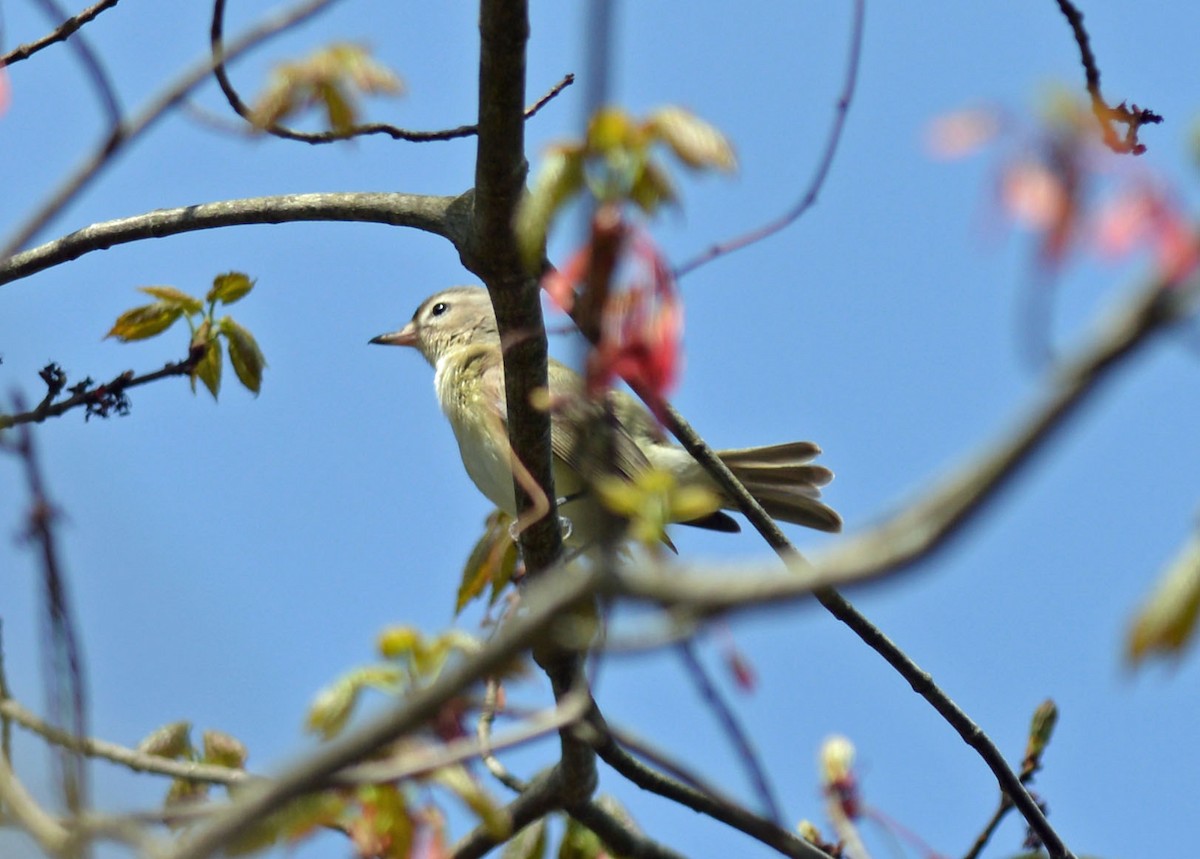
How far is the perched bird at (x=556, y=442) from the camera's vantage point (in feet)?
20.5

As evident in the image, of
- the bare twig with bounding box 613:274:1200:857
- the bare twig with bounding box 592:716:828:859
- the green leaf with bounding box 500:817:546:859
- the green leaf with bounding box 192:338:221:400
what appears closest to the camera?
the bare twig with bounding box 613:274:1200:857

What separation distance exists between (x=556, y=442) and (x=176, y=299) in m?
2.30

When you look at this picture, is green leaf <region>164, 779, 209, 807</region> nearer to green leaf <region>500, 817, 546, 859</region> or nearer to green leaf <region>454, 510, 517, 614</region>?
green leaf <region>500, 817, 546, 859</region>

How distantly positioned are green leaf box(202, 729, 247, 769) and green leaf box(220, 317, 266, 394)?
113 centimetres

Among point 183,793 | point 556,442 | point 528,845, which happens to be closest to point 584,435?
point 528,845

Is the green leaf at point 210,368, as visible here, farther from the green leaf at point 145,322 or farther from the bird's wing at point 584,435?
the bird's wing at point 584,435

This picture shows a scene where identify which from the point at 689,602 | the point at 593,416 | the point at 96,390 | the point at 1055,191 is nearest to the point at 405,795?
the point at 593,416

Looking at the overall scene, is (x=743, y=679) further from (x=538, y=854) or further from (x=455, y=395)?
(x=455, y=395)

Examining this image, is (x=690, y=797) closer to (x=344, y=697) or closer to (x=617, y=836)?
(x=617, y=836)

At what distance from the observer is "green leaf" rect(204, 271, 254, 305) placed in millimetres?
4395

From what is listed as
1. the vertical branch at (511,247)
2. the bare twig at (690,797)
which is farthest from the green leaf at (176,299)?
the bare twig at (690,797)

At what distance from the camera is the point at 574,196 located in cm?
226

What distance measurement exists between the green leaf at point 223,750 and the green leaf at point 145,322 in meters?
1.29

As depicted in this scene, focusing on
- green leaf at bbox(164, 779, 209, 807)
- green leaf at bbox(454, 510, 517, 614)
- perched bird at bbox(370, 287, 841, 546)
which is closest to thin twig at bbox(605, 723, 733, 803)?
green leaf at bbox(164, 779, 209, 807)
